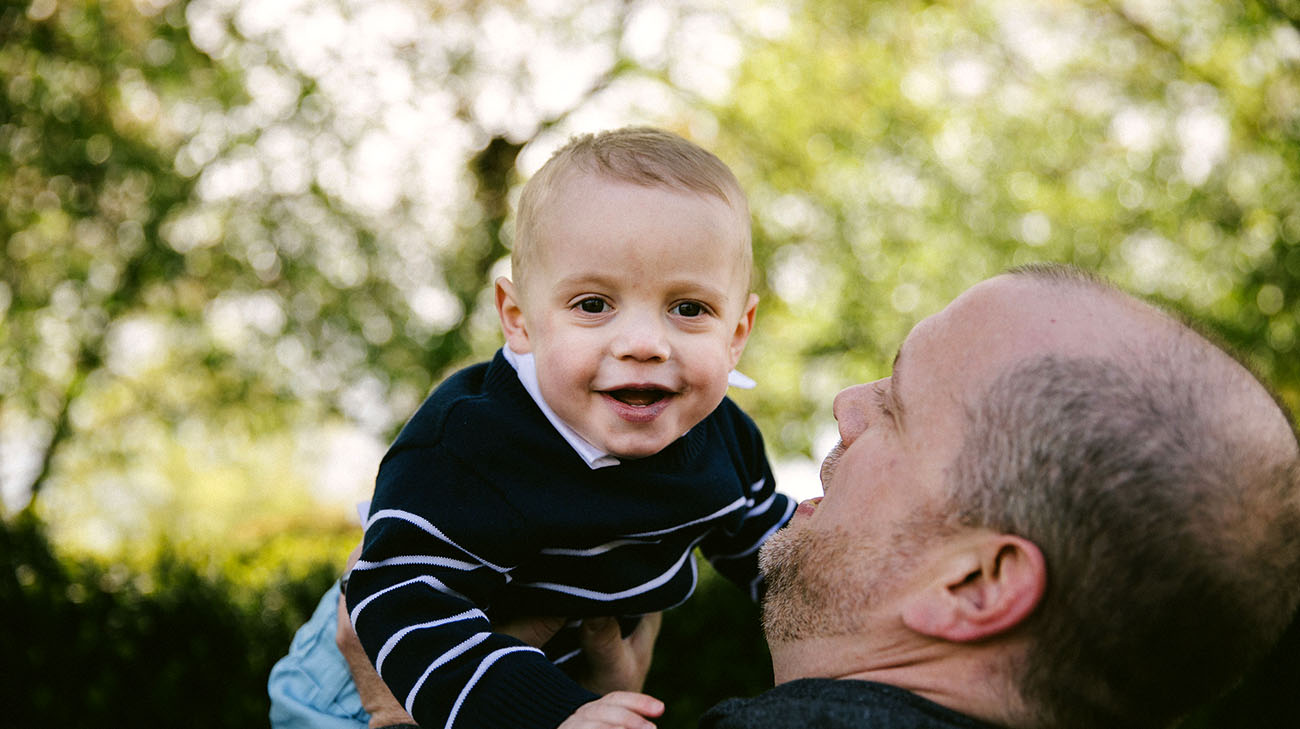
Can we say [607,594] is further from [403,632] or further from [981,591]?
[981,591]

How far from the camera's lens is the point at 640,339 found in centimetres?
222

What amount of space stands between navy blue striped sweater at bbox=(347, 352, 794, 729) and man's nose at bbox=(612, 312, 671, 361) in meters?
0.29

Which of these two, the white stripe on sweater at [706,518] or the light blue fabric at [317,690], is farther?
the light blue fabric at [317,690]

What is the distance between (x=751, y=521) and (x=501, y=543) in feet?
3.24

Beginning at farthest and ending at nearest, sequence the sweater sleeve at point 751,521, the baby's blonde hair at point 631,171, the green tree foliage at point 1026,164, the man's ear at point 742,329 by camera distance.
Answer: the green tree foliage at point 1026,164 < the sweater sleeve at point 751,521 < the man's ear at point 742,329 < the baby's blonde hair at point 631,171

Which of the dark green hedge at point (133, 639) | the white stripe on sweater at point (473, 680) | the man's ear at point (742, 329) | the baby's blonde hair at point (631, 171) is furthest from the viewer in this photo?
the dark green hedge at point (133, 639)

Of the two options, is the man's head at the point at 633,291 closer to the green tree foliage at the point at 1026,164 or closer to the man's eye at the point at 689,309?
the man's eye at the point at 689,309

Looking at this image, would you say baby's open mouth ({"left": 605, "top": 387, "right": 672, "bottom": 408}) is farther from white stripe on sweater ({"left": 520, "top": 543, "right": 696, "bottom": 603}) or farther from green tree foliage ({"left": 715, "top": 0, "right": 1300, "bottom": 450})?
green tree foliage ({"left": 715, "top": 0, "right": 1300, "bottom": 450})

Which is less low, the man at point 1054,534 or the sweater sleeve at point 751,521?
the man at point 1054,534

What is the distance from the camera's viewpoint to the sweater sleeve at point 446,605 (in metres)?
2.03

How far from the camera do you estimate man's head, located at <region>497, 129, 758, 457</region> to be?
89.1 inches

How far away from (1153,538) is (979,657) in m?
0.41

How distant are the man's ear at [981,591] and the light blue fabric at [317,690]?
1516 mm

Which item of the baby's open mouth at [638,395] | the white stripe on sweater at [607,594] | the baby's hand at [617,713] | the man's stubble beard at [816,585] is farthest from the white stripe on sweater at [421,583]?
the man's stubble beard at [816,585]
